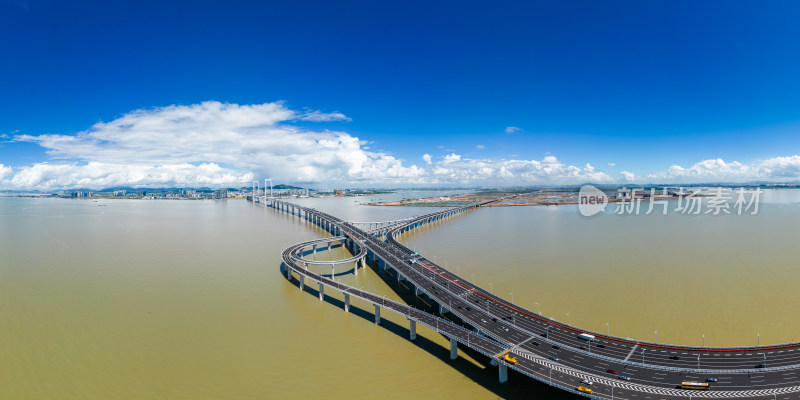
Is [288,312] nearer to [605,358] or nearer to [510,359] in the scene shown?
A: [510,359]

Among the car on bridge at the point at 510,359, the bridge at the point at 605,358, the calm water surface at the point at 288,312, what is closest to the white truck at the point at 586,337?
the bridge at the point at 605,358

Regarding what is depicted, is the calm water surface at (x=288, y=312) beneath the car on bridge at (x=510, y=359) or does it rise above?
beneath

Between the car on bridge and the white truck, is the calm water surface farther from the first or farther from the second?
the white truck

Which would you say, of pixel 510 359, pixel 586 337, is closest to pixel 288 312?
pixel 510 359

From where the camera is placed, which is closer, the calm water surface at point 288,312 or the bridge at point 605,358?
the bridge at point 605,358

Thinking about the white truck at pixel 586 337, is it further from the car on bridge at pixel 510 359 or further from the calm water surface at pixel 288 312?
the car on bridge at pixel 510 359

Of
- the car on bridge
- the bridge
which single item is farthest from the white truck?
the car on bridge

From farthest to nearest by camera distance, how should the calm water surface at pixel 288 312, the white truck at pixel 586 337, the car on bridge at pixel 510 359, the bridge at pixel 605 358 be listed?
the white truck at pixel 586 337 → the calm water surface at pixel 288 312 → the car on bridge at pixel 510 359 → the bridge at pixel 605 358

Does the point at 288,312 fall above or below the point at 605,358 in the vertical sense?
below
